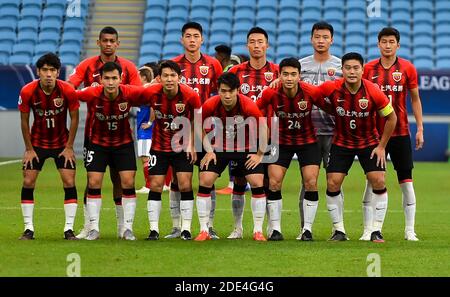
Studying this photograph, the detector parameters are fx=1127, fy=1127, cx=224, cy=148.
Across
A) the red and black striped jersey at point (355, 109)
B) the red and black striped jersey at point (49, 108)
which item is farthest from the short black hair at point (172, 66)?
the red and black striped jersey at point (355, 109)

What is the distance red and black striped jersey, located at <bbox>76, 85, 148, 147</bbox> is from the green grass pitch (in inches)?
38.7

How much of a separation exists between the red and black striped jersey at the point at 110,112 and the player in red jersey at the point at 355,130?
181cm

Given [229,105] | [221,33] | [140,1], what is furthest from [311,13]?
[229,105]

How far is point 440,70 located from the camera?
23484mm

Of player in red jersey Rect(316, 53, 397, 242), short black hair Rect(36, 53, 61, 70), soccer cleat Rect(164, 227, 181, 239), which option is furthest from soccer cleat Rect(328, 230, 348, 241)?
short black hair Rect(36, 53, 61, 70)

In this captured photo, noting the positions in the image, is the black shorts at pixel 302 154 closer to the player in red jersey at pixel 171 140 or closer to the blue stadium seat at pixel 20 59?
the player in red jersey at pixel 171 140

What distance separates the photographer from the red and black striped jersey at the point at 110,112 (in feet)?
35.2

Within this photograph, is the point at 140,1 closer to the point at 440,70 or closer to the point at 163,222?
the point at 440,70

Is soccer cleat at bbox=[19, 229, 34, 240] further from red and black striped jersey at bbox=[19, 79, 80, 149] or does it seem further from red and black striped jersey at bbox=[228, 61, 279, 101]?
red and black striped jersey at bbox=[228, 61, 279, 101]

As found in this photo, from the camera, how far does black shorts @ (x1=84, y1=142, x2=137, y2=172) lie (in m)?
10.8

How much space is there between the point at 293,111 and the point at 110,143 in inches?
70.4
